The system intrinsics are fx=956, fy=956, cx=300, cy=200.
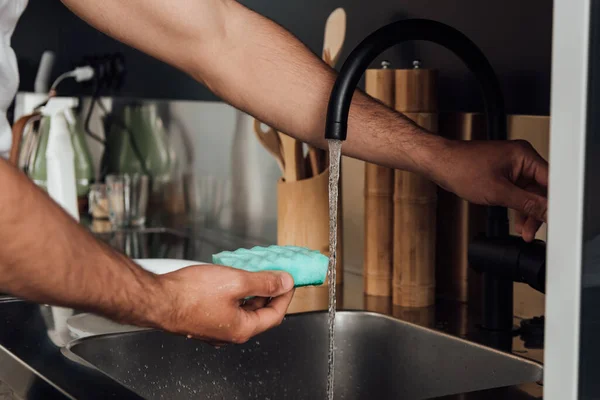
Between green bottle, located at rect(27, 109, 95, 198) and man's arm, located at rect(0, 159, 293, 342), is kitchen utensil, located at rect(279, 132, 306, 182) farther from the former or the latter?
green bottle, located at rect(27, 109, 95, 198)

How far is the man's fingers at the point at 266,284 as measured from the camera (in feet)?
3.24

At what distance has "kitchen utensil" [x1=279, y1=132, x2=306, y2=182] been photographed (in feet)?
5.90

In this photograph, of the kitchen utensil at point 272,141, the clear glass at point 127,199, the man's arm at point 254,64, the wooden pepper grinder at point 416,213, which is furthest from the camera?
the clear glass at point 127,199

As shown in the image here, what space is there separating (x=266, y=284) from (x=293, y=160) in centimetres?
81

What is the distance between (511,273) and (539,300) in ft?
1.14

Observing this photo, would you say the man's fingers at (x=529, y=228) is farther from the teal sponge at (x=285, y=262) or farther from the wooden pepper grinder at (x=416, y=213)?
the wooden pepper grinder at (x=416, y=213)

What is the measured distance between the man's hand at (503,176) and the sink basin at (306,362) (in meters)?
0.25

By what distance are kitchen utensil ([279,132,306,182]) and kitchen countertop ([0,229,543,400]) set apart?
0.22m

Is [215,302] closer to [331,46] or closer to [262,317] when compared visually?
[262,317]

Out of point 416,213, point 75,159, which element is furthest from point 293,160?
point 75,159

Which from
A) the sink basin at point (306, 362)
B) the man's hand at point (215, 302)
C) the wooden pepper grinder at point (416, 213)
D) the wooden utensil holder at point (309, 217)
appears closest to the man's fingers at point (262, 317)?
the man's hand at point (215, 302)

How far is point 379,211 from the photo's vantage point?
1618mm

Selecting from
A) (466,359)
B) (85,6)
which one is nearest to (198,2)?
(85,6)

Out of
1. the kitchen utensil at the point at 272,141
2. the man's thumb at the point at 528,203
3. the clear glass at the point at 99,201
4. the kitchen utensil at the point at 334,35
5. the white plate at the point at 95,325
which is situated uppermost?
the kitchen utensil at the point at 334,35
